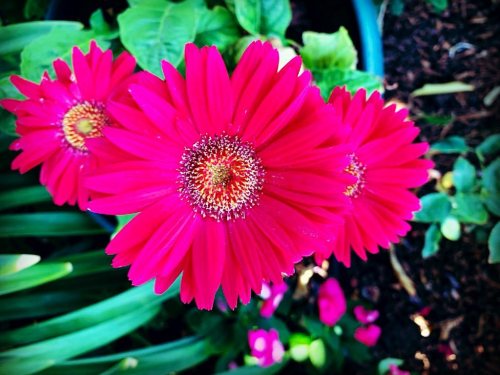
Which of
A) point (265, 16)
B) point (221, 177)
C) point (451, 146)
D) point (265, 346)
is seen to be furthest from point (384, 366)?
point (265, 16)

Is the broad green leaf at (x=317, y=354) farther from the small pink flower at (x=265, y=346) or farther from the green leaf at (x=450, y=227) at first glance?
the green leaf at (x=450, y=227)

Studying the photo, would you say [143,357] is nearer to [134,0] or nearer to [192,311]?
[192,311]

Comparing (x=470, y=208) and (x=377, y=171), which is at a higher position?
(x=377, y=171)

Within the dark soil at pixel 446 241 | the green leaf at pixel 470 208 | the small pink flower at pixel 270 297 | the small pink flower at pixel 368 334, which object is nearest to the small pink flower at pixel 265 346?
the small pink flower at pixel 270 297

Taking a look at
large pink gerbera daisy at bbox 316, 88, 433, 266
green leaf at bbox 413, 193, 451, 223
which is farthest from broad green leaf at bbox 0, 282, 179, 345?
green leaf at bbox 413, 193, 451, 223

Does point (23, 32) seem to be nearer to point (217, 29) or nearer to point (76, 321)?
point (217, 29)

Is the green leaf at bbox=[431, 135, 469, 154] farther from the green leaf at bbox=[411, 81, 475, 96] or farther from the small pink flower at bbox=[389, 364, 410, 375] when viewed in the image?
the small pink flower at bbox=[389, 364, 410, 375]
